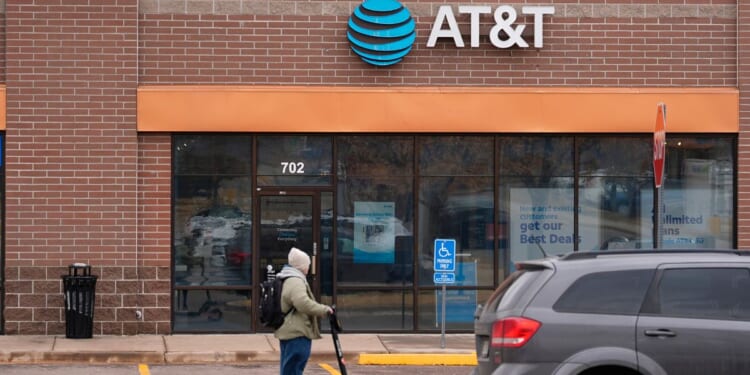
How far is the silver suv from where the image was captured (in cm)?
866

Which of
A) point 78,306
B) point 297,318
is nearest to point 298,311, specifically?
point 297,318

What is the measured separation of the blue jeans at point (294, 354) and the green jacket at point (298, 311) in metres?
0.07

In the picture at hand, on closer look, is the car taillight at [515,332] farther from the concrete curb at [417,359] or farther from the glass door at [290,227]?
the glass door at [290,227]

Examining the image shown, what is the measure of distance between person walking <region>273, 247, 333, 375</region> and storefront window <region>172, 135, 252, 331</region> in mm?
6857

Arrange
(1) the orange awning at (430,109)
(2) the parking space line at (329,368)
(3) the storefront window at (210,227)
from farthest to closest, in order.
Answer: (3) the storefront window at (210,227) → (1) the orange awning at (430,109) → (2) the parking space line at (329,368)

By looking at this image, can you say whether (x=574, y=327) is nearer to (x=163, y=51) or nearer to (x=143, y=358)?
(x=143, y=358)

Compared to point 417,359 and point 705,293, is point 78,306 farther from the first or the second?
point 705,293

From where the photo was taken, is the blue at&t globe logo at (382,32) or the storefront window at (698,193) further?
the storefront window at (698,193)

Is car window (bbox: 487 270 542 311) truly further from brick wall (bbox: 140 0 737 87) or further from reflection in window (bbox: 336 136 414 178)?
brick wall (bbox: 140 0 737 87)

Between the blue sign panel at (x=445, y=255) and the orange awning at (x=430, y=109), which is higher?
the orange awning at (x=430, y=109)

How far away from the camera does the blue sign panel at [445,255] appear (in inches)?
650

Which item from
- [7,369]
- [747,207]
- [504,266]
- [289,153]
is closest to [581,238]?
[504,266]

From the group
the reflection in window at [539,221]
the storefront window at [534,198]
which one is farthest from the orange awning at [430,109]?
the reflection in window at [539,221]

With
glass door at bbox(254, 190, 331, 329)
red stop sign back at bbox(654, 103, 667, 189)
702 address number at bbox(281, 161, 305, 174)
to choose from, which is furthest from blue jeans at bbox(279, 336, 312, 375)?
702 address number at bbox(281, 161, 305, 174)
